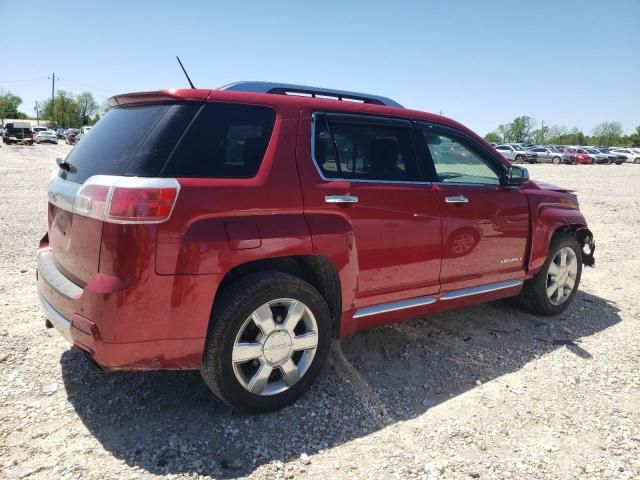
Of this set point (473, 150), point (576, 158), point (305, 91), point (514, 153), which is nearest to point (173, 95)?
point (305, 91)

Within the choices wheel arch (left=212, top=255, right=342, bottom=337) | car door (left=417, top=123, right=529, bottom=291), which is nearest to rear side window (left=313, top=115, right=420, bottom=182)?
car door (left=417, top=123, right=529, bottom=291)

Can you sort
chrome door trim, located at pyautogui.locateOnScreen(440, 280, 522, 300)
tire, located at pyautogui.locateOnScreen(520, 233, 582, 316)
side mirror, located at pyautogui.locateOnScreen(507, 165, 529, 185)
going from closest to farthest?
chrome door trim, located at pyautogui.locateOnScreen(440, 280, 522, 300), side mirror, located at pyautogui.locateOnScreen(507, 165, 529, 185), tire, located at pyautogui.locateOnScreen(520, 233, 582, 316)

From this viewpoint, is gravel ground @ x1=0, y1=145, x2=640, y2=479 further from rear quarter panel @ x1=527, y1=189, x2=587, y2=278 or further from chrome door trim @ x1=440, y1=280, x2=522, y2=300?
rear quarter panel @ x1=527, y1=189, x2=587, y2=278

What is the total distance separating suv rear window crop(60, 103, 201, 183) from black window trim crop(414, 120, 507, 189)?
1817 mm

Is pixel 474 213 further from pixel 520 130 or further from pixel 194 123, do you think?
pixel 520 130

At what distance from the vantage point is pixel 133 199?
7.68 ft

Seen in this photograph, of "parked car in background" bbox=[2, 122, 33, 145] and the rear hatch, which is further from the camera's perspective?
"parked car in background" bbox=[2, 122, 33, 145]

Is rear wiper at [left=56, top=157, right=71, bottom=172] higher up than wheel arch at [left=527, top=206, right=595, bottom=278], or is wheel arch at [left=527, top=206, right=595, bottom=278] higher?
rear wiper at [left=56, top=157, right=71, bottom=172]

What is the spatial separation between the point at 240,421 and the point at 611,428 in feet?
7.35

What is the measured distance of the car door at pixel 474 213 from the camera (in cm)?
365

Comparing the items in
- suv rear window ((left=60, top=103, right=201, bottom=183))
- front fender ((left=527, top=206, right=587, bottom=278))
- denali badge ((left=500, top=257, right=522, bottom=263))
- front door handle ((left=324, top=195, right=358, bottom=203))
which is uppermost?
suv rear window ((left=60, top=103, right=201, bottom=183))

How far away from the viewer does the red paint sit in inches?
94.1

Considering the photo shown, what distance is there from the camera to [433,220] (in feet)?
11.5

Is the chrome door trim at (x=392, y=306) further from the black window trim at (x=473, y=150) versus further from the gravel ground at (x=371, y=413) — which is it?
the black window trim at (x=473, y=150)
